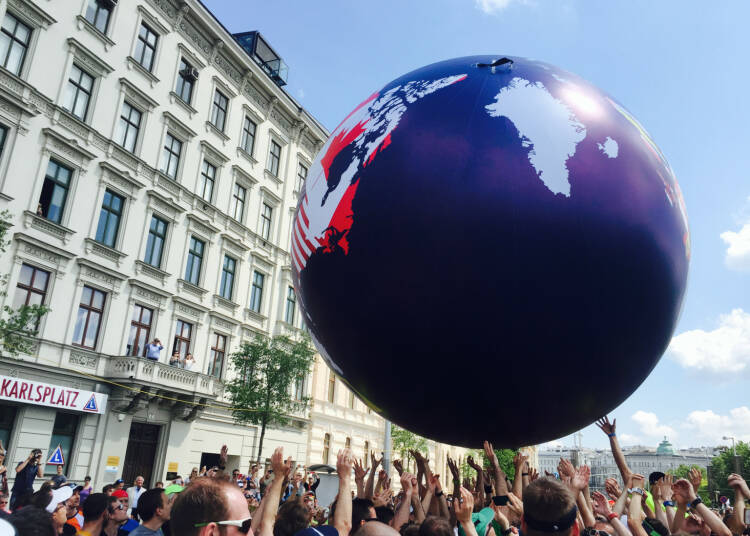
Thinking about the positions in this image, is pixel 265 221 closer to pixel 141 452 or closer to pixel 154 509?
pixel 141 452

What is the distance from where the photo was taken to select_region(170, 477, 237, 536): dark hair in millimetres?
2076

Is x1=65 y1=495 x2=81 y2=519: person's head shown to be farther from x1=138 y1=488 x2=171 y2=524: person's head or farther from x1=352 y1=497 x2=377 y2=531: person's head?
x1=352 y1=497 x2=377 y2=531: person's head

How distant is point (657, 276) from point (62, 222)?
18.2 meters

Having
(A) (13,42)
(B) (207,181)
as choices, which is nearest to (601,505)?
(A) (13,42)

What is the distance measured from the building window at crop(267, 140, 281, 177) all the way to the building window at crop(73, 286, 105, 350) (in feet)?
37.6

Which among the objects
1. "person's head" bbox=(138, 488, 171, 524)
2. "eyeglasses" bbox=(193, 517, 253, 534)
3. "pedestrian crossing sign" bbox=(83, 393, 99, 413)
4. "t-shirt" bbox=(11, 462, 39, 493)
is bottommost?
"t-shirt" bbox=(11, 462, 39, 493)

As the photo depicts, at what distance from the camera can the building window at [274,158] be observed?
28.0 m

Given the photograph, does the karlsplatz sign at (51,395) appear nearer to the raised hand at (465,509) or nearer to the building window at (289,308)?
the building window at (289,308)

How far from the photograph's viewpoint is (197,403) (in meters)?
20.8

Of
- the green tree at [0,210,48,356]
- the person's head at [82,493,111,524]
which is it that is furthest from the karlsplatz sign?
the person's head at [82,493,111,524]

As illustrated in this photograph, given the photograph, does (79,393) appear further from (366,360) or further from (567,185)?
(567,185)

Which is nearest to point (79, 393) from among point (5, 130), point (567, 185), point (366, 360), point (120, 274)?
point (120, 274)

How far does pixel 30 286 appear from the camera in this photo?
1666cm

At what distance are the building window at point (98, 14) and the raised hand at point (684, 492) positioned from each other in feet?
69.5
